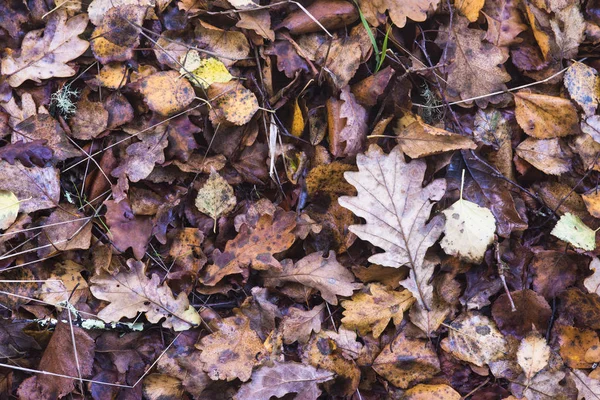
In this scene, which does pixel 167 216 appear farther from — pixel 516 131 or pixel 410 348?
pixel 516 131

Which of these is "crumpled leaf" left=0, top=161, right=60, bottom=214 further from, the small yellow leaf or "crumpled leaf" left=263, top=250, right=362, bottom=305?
"crumpled leaf" left=263, top=250, right=362, bottom=305

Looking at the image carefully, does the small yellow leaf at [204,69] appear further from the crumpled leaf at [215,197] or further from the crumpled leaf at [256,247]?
the crumpled leaf at [256,247]

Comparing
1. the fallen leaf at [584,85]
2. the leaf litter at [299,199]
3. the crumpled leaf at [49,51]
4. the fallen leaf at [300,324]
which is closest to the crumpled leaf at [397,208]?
the leaf litter at [299,199]

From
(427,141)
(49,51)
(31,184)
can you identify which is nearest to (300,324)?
(427,141)

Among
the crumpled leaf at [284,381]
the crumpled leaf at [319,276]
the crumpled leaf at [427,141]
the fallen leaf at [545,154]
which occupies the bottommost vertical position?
the crumpled leaf at [284,381]

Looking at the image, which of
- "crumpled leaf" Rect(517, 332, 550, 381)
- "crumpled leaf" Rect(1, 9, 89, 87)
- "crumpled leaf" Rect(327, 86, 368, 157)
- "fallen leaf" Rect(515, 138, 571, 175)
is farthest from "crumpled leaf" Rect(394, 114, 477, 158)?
"crumpled leaf" Rect(1, 9, 89, 87)
